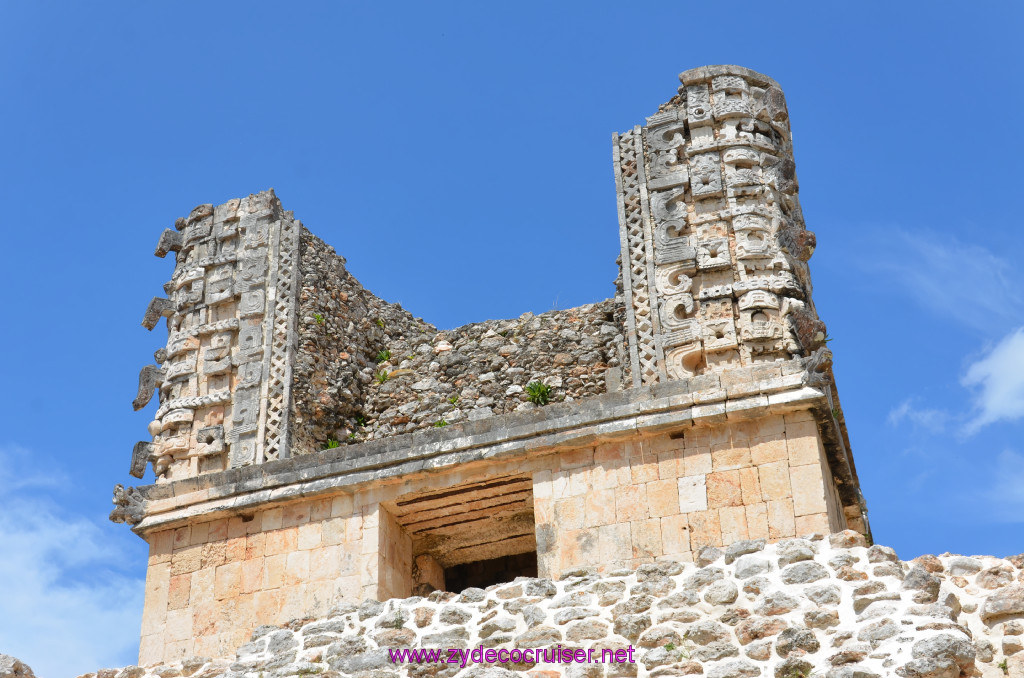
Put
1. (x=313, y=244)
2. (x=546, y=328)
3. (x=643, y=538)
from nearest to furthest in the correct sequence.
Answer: (x=643, y=538) → (x=546, y=328) → (x=313, y=244)

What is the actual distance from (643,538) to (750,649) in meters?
3.10

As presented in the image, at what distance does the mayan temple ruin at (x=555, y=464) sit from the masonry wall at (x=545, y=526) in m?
0.02

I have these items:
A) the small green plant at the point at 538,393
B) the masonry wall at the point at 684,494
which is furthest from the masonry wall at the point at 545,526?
the small green plant at the point at 538,393

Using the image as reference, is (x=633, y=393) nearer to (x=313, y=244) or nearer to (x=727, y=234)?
(x=727, y=234)

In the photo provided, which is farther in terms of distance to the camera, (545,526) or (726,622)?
(545,526)

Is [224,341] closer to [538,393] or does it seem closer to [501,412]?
[501,412]

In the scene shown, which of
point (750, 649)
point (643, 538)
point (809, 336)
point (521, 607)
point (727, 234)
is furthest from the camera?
point (727, 234)

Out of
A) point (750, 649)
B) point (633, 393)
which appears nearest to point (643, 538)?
point (633, 393)

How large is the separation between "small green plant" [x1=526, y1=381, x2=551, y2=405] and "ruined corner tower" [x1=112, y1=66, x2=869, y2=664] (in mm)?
49

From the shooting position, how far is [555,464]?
11109 millimetres

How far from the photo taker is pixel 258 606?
37.0 ft

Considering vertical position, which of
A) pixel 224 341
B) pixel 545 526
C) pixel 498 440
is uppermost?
pixel 224 341

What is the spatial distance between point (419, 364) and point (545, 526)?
362cm

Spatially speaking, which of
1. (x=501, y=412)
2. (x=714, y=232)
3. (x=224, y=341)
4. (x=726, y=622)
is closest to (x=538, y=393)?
(x=501, y=412)
